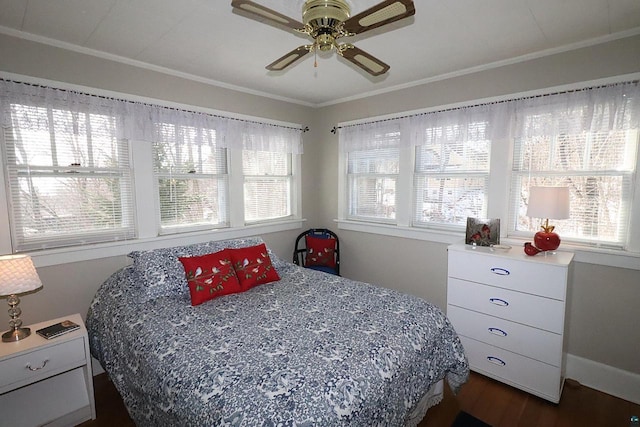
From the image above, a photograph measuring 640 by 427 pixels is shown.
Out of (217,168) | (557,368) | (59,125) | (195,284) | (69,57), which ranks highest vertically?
(69,57)

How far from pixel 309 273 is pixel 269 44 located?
1.83 m

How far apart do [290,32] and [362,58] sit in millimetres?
641

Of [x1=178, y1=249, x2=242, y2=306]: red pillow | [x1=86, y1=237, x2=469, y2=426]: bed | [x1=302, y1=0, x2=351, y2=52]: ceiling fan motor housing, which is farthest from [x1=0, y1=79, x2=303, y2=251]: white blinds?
[x1=302, y1=0, x2=351, y2=52]: ceiling fan motor housing

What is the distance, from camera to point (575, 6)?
1.75m

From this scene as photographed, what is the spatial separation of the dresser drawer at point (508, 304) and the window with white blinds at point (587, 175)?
0.67 metres

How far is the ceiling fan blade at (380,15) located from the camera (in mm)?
1130

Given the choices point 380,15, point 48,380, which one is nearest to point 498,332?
point 380,15

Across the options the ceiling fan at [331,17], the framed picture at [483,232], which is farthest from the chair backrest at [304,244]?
the ceiling fan at [331,17]

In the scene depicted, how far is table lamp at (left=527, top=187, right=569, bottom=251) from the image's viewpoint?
2098 millimetres

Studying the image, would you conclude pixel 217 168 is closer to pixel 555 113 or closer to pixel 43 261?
pixel 43 261

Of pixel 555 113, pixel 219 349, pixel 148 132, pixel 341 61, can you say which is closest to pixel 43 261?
pixel 148 132

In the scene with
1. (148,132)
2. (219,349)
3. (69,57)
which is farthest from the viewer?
(148,132)

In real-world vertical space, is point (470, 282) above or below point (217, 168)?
below

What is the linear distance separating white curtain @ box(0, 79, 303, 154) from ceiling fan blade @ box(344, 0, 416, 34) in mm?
1978
